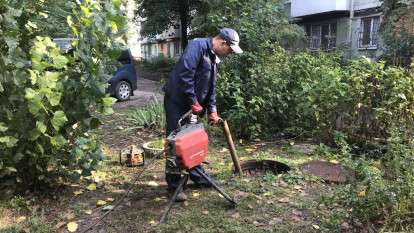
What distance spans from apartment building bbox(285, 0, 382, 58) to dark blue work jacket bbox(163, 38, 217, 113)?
14.9m

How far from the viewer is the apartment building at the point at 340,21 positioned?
20.7 metres

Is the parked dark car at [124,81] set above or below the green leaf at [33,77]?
below

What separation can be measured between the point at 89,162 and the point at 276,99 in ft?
12.2

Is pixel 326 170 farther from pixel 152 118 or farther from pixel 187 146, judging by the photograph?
pixel 152 118

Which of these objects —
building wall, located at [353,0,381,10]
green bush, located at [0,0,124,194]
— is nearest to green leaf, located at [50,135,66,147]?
green bush, located at [0,0,124,194]

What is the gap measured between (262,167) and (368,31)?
1726 cm

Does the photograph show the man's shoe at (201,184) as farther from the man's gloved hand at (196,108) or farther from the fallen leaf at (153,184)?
the man's gloved hand at (196,108)

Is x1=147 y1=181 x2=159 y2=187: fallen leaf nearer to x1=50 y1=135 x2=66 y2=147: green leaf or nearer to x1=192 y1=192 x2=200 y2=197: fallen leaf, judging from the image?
x1=192 y1=192 x2=200 y2=197: fallen leaf

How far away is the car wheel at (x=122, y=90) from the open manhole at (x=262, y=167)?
924 cm

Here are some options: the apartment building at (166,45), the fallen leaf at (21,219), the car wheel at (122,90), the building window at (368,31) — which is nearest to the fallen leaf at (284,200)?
the fallen leaf at (21,219)

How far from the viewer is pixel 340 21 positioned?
76.2ft

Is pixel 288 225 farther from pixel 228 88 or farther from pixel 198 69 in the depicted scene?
pixel 228 88

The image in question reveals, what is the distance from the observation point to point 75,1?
15.8 feet

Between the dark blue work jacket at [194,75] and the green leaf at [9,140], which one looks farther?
the dark blue work jacket at [194,75]
